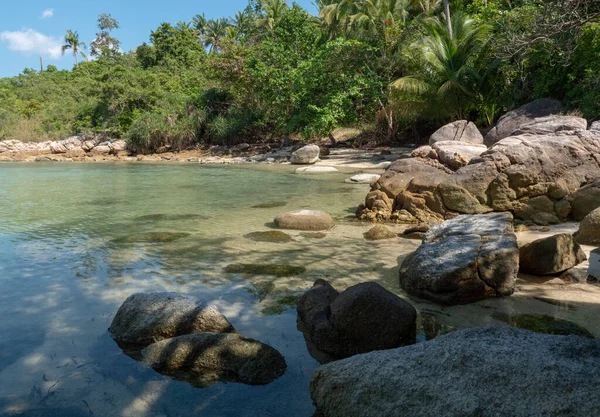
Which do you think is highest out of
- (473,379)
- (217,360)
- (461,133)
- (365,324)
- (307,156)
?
(461,133)

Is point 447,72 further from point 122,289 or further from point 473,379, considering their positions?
point 473,379

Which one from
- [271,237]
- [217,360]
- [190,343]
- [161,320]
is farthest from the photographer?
[271,237]

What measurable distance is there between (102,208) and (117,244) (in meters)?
5.14

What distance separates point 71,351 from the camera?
Answer: 4.29 metres

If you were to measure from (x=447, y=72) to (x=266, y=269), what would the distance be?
63.9ft

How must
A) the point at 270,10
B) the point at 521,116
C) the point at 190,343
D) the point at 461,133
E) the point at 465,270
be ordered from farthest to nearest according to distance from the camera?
the point at 270,10 < the point at 461,133 < the point at 521,116 < the point at 465,270 < the point at 190,343

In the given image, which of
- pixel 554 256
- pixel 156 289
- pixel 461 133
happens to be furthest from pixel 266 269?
pixel 461 133

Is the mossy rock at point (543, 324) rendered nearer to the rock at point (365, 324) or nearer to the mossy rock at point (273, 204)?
the rock at point (365, 324)

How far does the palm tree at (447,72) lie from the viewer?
22.6 meters

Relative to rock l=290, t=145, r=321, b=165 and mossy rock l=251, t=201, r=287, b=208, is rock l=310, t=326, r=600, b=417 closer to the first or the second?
mossy rock l=251, t=201, r=287, b=208

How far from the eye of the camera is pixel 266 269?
6.58 meters

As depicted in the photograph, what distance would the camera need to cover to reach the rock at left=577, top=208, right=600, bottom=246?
6.80 metres

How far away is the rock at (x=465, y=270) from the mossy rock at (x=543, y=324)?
449 mm

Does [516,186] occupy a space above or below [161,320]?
above
